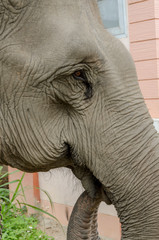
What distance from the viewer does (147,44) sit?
4.25m

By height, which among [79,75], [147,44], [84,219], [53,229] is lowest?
[53,229]

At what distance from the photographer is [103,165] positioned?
1.91 m

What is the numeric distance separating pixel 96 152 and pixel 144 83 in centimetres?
250

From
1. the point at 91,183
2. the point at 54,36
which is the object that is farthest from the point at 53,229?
the point at 54,36

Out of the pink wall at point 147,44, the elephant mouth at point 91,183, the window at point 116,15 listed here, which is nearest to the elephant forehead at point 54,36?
the elephant mouth at point 91,183

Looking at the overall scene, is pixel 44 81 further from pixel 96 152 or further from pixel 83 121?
pixel 96 152

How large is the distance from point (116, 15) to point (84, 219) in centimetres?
258

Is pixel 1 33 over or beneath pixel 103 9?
beneath

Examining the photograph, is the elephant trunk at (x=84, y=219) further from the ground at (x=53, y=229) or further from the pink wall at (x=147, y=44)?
the ground at (x=53, y=229)

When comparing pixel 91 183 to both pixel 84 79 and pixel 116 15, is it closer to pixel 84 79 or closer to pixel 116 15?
pixel 84 79

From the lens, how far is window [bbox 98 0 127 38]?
4.46 m

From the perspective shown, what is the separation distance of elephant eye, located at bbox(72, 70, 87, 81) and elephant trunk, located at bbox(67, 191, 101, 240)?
564mm

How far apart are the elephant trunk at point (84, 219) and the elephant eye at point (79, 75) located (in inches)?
22.2

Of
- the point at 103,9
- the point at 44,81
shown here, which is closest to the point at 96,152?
the point at 44,81
